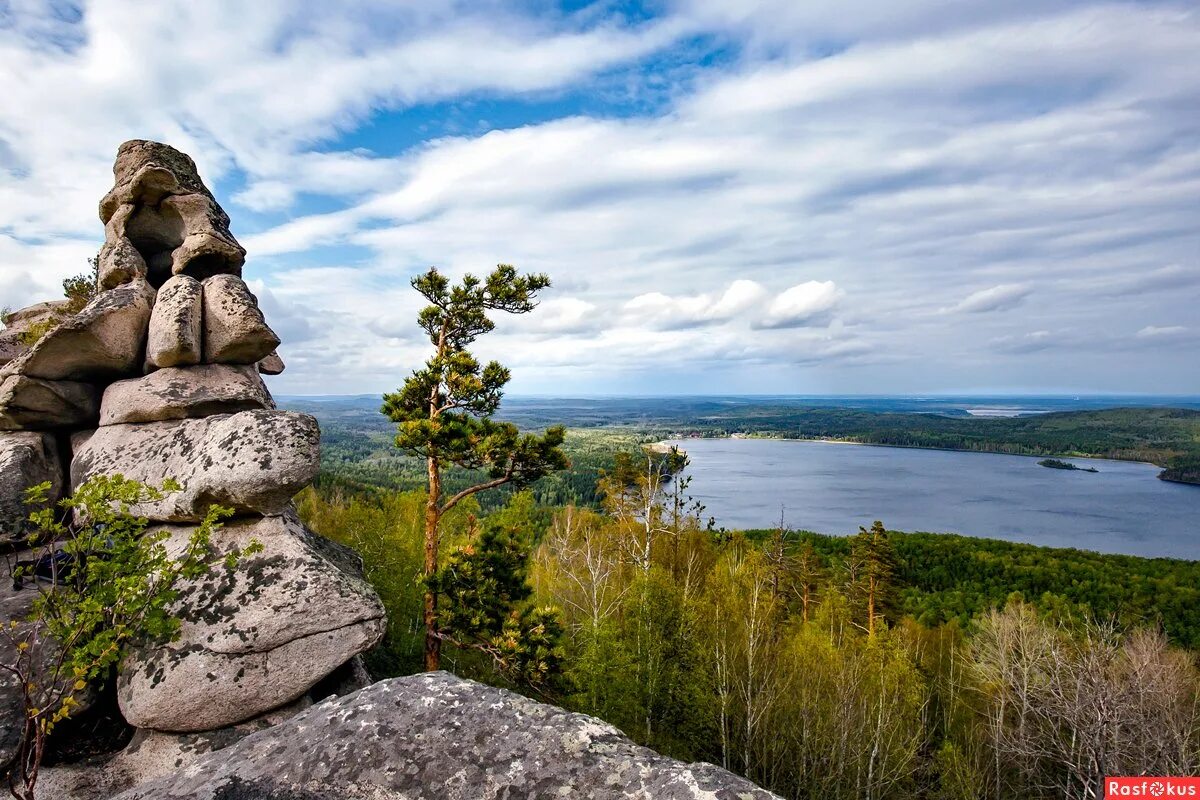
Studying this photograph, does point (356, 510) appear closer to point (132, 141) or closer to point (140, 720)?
point (132, 141)

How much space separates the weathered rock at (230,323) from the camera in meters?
12.1

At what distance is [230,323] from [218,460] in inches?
142

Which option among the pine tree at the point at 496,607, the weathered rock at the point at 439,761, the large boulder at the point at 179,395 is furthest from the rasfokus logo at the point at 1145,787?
the large boulder at the point at 179,395

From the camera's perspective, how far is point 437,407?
13641 mm

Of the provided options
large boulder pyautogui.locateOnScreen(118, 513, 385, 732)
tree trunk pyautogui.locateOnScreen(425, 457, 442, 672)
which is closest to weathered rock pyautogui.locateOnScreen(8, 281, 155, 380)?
large boulder pyautogui.locateOnScreen(118, 513, 385, 732)

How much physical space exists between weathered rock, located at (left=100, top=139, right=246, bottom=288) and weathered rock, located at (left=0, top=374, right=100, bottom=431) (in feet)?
8.25

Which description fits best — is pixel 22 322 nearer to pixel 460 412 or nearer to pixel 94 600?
pixel 460 412

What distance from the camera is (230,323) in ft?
39.6

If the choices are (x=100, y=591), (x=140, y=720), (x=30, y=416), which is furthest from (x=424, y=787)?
(x=30, y=416)

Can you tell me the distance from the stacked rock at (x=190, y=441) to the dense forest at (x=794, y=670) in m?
3.40

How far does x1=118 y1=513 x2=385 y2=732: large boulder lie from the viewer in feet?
27.7

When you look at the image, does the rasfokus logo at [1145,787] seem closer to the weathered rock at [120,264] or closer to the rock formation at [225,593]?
the rock formation at [225,593]

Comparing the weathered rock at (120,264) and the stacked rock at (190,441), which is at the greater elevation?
the weathered rock at (120,264)

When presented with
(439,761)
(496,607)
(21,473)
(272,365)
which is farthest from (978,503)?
(21,473)
